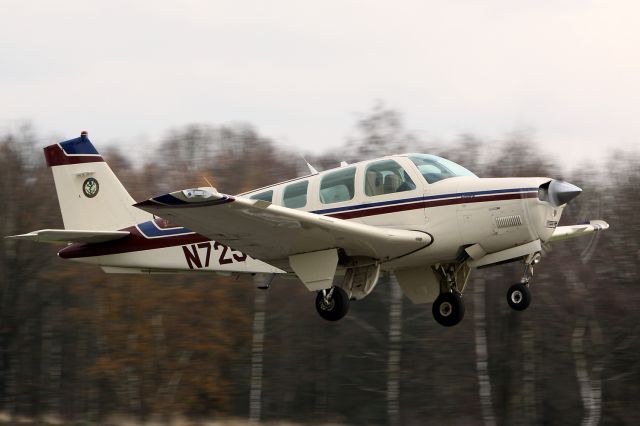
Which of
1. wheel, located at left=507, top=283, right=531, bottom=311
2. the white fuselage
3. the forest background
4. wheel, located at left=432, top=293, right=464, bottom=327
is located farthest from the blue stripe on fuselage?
the forest background

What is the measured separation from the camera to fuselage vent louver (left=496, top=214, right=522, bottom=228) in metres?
13.4

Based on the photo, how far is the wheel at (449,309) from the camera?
14.8 m

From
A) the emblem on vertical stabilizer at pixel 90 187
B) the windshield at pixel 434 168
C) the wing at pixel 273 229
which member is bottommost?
the wing at pixel 273 229

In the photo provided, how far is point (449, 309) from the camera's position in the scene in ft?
48.8

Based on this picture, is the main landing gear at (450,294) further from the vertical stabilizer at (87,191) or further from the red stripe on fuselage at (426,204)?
the vertical stabilizer at (87,191)

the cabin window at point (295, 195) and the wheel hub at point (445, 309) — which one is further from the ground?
the cabin window at point (295, 195)

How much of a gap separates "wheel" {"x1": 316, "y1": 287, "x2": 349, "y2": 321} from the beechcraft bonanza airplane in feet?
0.05

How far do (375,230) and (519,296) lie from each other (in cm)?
222

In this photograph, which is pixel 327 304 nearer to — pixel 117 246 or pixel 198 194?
pixel 198 194

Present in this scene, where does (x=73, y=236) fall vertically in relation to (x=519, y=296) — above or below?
above

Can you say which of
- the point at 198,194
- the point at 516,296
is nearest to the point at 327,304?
the point at 516,296

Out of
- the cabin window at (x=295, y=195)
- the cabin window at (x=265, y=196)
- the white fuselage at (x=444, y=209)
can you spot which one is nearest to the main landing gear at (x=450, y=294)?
the white fuselage at (x=444, y=209)

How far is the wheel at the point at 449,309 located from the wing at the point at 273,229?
4.34 feet

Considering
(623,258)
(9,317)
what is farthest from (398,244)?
(9,317)
